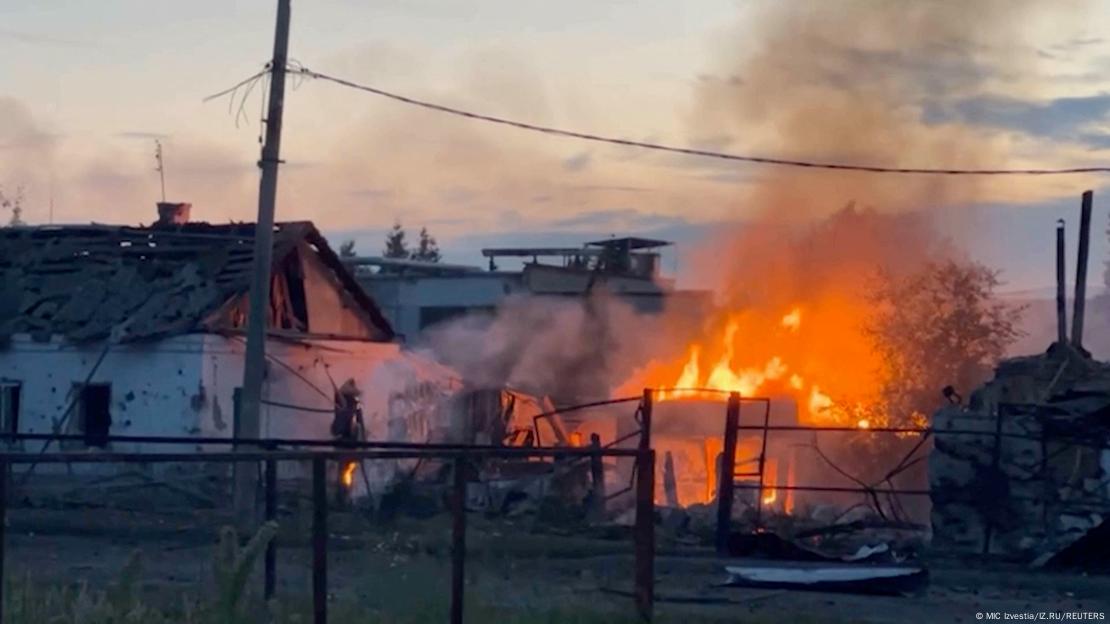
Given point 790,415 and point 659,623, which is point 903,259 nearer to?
point 790,415

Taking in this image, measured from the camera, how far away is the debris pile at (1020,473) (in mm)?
21781

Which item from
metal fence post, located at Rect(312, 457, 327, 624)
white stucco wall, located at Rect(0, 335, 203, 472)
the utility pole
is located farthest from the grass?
white stucco wall, located at Rect(0, 335, 203, 472)

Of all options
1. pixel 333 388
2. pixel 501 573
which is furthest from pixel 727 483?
pixel 333 388

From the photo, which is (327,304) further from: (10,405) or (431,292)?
(431,292)

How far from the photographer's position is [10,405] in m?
32.4

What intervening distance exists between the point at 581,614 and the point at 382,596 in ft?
5.08

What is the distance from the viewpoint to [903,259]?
51.7 m

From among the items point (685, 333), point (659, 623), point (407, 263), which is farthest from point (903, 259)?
point (659, 623)

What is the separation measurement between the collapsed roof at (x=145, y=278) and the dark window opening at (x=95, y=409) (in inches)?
40.1

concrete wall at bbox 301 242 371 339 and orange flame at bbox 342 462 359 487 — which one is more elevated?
concrete wall at bbox 301 242 371 339

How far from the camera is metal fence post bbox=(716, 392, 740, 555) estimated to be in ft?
68.3

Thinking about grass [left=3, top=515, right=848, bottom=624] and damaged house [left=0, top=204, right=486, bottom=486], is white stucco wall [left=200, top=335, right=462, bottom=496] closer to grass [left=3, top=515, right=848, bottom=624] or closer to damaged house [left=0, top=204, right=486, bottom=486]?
damaged house [left=0, top=204, right=486, bottom=486]

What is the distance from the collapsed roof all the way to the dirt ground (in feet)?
24.8

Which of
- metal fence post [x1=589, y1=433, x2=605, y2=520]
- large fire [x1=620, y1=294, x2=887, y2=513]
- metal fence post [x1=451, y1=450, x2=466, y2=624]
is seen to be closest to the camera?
metal fence post [x1=451, y1=450, x2=466, y2=624]
